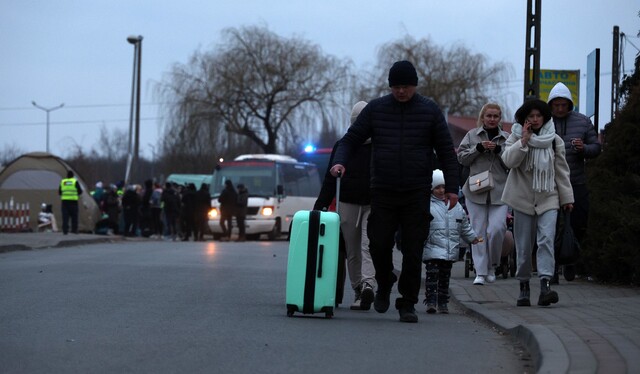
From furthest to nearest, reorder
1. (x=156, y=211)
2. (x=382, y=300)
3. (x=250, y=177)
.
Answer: (x=156, y=211), (x=250, y=177), (x=382, y=300)

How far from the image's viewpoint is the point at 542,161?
10.3 meters

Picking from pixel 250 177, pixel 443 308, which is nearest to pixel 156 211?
pixel 250 177

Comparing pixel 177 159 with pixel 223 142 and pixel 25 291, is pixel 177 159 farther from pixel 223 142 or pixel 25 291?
pixel 25 291

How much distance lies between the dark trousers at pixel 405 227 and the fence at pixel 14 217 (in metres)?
26.4

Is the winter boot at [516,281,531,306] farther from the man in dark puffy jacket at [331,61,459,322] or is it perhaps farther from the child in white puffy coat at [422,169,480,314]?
the man in dark puffy jacket at [331,61,459,322]

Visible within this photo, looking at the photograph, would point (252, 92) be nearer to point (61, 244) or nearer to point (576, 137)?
point (61, 244)

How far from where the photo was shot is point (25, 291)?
1139 cm

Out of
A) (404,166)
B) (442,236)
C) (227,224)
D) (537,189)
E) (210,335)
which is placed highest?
(404,166)

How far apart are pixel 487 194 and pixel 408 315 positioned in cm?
380

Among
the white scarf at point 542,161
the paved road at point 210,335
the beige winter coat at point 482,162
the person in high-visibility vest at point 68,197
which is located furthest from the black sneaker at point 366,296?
the person in high-visibility vest at point 68,197

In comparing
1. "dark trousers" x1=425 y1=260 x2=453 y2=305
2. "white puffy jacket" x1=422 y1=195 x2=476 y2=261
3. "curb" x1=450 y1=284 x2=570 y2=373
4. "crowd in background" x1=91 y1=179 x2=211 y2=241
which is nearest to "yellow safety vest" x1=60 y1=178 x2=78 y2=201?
"crowd in background" x1=91 y1=179 x2=211 y2=241

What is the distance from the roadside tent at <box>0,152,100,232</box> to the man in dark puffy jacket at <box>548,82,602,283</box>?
27.9 metres

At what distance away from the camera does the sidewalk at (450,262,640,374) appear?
6488 mm

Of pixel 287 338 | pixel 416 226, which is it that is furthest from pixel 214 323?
pixel 416 226
